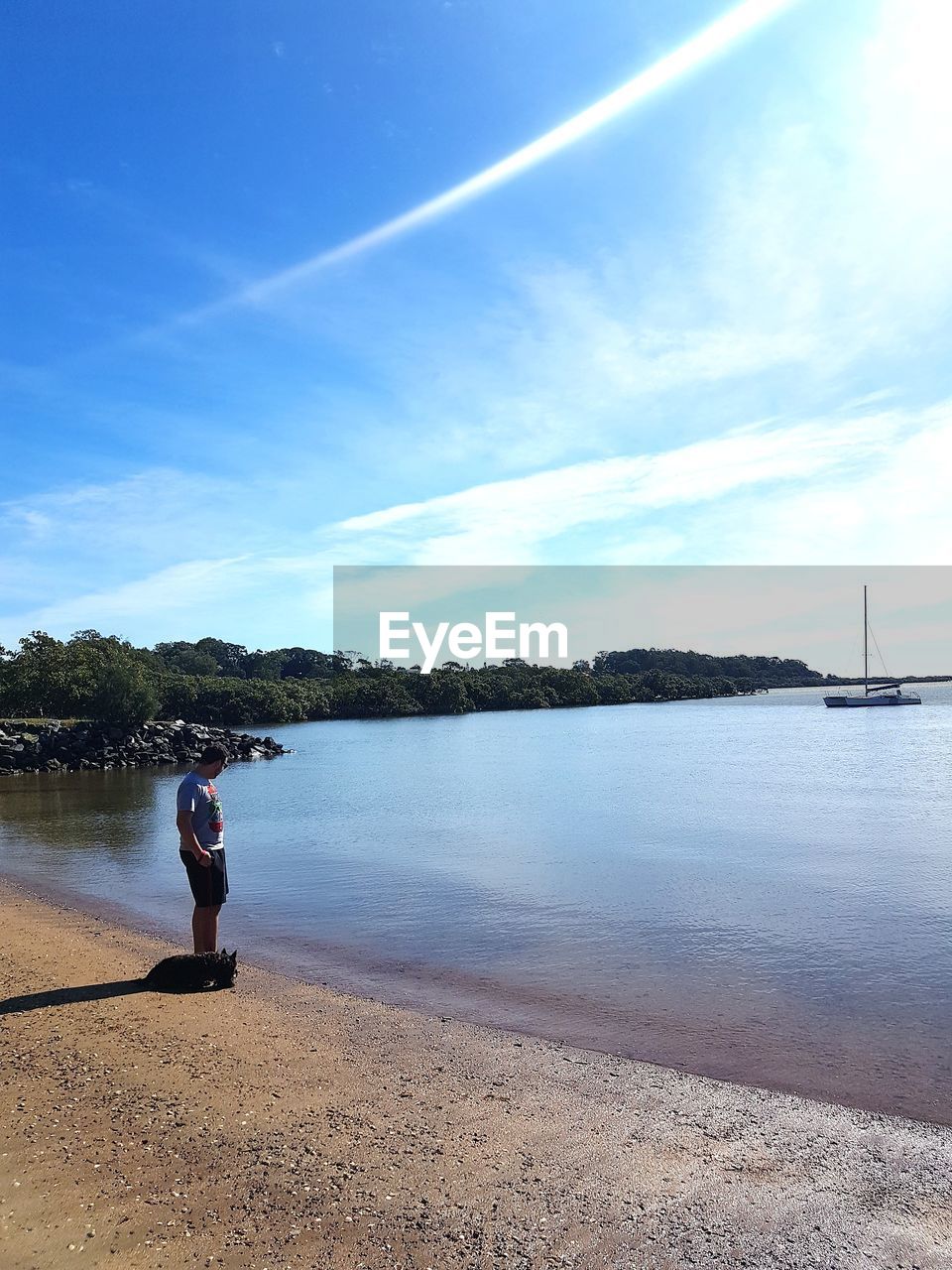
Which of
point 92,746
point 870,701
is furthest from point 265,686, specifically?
point 870,701

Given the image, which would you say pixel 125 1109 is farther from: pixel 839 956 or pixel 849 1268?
pixel 839 956

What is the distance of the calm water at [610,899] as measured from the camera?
8188mm

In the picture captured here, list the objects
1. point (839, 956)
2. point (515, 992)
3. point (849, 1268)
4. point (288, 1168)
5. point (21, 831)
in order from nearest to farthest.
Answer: point (849, 1268), point (288, 1168), point (515, 992), point (839, 956), point (21, 831)

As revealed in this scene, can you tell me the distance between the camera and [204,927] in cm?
920

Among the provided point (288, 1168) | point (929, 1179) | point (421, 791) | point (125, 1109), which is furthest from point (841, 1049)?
point (421, 791)

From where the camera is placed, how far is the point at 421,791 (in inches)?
1253

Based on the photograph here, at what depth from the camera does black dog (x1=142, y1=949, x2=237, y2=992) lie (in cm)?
868

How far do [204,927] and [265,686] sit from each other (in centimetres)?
8618

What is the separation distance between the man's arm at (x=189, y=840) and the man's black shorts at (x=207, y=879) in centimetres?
6

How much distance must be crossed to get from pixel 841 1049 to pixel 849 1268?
3.47 m

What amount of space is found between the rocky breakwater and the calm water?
564 centimetres

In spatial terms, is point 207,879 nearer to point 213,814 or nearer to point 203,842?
point 203,842

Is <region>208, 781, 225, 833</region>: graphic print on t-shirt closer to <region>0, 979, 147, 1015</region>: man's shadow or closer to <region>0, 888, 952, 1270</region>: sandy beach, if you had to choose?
<region>0, 979, 147, 1015</region>: man's shadow

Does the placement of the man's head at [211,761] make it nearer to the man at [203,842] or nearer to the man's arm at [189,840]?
the man at [203,842]
